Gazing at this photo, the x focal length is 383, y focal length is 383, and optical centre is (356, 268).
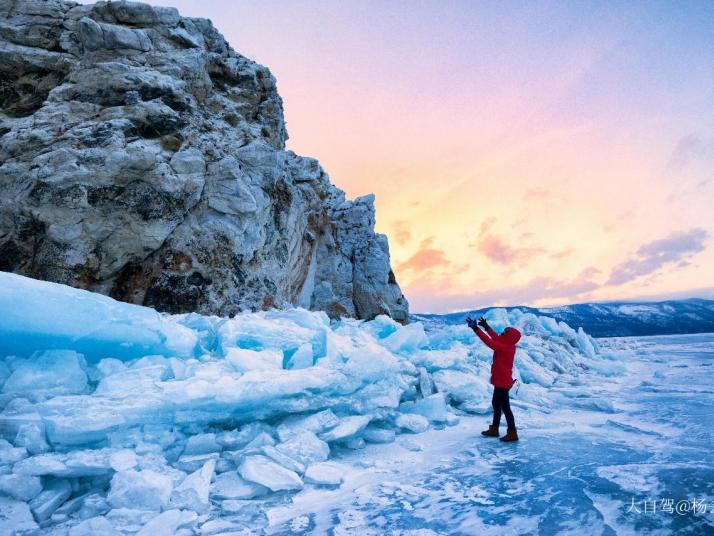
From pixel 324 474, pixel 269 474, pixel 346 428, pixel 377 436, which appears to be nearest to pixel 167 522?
pixel 269 474

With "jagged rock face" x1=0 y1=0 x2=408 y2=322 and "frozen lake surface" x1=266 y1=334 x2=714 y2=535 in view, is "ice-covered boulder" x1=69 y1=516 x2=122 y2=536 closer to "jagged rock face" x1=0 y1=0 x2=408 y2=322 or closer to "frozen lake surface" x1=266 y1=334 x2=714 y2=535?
"frozen lake surface" x1=266 y1=334 x2=714 y2=535

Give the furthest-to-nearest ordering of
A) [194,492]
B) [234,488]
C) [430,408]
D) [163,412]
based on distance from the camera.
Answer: [430,408]
[163,412]
[234,488]
[194,492]

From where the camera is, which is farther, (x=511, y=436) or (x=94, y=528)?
(x=511, y=436)

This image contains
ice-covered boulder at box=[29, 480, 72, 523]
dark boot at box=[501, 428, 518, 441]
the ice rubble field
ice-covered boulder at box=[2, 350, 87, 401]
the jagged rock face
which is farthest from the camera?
the jagged rock face

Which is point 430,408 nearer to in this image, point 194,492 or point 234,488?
point 234,488

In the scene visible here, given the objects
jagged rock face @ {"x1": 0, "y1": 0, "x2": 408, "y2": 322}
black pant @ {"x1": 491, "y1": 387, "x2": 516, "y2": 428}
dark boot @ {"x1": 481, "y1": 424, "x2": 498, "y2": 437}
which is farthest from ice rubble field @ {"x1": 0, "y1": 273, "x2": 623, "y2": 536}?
jagged rock face @ {"x1": 0, "y1": 0, "x2": 408, "y2": 322}

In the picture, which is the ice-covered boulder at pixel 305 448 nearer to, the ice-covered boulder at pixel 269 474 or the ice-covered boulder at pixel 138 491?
the ice-covered boulder at pixel 269 474

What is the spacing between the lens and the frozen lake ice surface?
2.74 m

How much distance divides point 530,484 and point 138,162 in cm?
1255

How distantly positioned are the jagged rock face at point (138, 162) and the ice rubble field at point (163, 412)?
7.54m

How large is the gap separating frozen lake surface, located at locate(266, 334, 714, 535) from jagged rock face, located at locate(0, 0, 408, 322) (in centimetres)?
996

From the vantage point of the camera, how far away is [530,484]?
129 inches

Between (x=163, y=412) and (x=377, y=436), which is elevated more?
(x=163, y=412)

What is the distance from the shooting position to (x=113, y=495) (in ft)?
9.38
